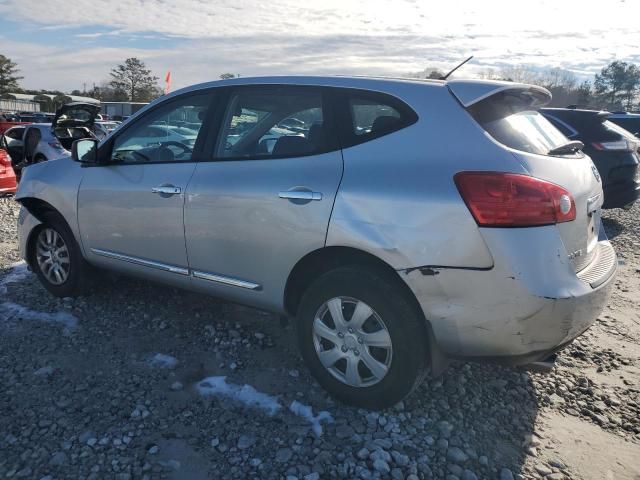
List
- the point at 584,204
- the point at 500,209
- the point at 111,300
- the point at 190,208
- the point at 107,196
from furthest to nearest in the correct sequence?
the point at 111,300 → the point at 107,196 → the point at 190,208 → the point at 584,204 → the point at 500,209

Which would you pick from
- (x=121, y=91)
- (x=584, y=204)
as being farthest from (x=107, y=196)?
(x=121, y=91)

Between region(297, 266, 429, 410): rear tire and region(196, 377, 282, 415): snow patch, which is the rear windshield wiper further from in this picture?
region(196, 377, 282, 415): snow patch

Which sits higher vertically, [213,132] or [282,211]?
[213,132]

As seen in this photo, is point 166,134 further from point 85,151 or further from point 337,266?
point 337,266

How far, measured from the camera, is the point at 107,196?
4.01 meters

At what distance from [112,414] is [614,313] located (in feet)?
13.2

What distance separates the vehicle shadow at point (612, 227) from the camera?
25.1 ft

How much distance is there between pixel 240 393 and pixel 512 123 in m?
2.14

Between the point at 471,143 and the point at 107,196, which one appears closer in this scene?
the point at 471,143

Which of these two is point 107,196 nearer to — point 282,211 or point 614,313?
point 282,211

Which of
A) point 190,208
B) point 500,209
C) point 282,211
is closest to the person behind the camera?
point 500,209

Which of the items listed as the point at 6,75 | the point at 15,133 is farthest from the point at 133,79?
the point at 15,133

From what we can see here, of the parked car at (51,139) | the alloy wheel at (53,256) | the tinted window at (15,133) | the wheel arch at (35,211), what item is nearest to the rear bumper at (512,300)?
the alloy wheel at (53,256)

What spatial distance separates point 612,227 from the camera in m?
8.12
